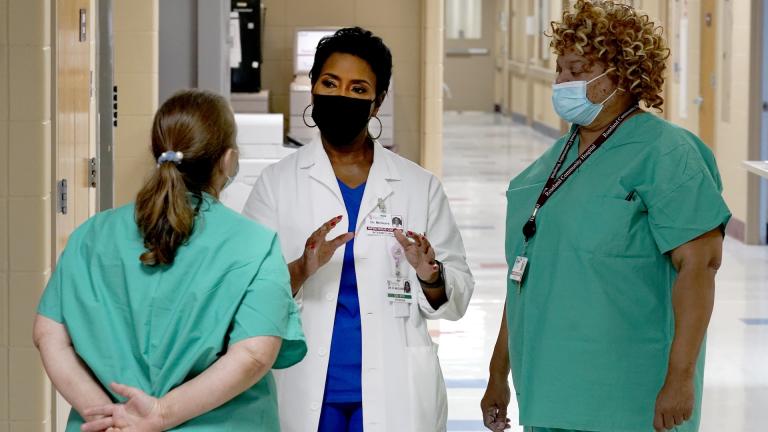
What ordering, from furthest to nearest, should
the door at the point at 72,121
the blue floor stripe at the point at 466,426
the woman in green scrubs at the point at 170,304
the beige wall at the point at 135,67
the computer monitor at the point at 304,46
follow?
the computer monitor at the point at 304,46 < the beige wall at the point at 135,67 < the blue floor stripe at the point at 466,426 < the door at the point at 72,121 < the woman in green scrubs at the point at 170,304

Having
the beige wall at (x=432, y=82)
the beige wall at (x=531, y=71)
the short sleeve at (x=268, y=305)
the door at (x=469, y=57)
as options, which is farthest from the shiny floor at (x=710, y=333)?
the door at (x=469, y=57)

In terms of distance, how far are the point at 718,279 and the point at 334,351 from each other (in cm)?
623

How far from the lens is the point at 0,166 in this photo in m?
3.43

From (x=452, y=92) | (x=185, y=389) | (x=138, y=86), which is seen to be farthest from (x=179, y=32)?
(x=452, y=92)

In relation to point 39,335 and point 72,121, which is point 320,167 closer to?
point 39,335

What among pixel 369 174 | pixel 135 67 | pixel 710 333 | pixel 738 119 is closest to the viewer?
pixel 369 174

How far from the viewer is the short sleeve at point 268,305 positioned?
2.16 m

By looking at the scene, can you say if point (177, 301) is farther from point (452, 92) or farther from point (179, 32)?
point (452, 92)

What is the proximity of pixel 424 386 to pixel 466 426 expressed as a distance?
8.12 ft

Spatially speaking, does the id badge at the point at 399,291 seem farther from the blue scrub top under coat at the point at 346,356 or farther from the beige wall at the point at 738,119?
the beige wall at the point at 738,119

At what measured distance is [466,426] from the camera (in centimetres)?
505

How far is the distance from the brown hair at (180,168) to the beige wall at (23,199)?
129cm

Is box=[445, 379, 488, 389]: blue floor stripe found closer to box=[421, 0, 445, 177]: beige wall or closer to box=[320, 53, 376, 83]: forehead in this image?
box=[320, 53, 376, 83]: forehead

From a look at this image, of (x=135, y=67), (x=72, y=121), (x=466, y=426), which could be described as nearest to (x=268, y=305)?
(x=72, y=121)
